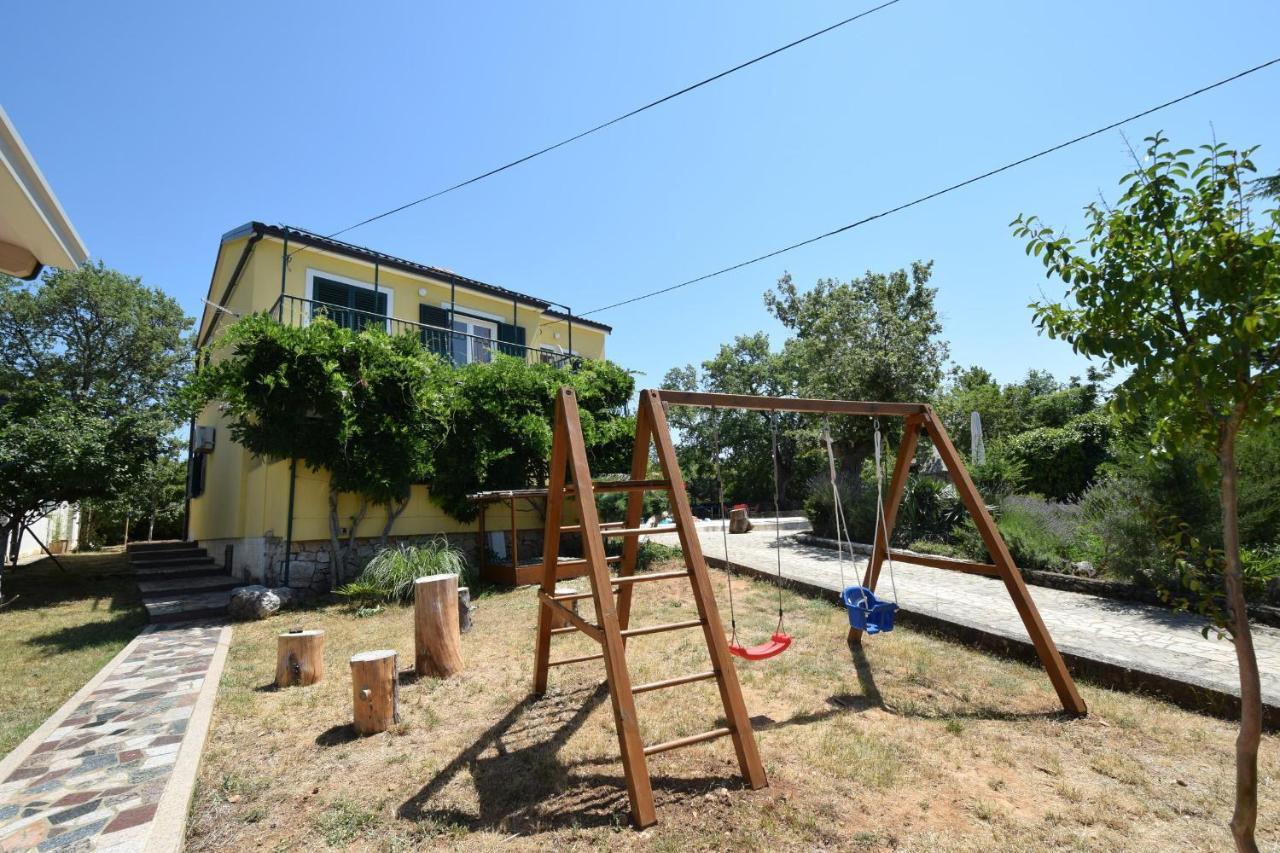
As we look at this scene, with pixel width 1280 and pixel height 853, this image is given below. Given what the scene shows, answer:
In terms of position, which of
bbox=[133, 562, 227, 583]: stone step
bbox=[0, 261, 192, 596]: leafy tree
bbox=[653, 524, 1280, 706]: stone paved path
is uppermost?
bbox=[0, 261, 192, 596]: leafy tree

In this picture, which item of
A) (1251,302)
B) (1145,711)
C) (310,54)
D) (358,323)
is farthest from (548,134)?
(1145,711)

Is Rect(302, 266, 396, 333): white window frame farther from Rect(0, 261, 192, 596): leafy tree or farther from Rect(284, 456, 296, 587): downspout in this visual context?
Rect(0, 261, 192, 596): leafy tree

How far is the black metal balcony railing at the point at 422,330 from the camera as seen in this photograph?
10.5m

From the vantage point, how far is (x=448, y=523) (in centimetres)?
1095

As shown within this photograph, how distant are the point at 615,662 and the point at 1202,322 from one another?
272cm

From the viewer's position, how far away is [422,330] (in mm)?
12578

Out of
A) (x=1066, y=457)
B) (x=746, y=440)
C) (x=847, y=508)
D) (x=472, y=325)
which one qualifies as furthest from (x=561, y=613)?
(x=746, y=440)

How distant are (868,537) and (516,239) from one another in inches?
342

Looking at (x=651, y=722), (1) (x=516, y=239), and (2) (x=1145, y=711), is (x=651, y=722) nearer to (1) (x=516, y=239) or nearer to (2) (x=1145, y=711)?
(2) (x=1145, y=711)

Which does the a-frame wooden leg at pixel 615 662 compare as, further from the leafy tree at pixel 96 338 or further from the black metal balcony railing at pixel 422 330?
the leafy tree at pixel 96 338

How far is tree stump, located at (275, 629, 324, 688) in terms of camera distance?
5121 mm

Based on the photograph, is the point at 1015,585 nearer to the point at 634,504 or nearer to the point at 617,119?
the point at 634,504

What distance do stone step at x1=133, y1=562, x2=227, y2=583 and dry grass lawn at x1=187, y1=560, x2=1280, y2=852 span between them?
7651 mm

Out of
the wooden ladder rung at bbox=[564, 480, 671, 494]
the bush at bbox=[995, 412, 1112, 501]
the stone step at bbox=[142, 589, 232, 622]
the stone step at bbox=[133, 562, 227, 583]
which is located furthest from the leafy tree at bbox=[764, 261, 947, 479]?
the stone step at bbox=[133, 562, 227, 583]
